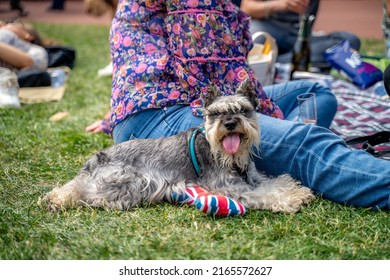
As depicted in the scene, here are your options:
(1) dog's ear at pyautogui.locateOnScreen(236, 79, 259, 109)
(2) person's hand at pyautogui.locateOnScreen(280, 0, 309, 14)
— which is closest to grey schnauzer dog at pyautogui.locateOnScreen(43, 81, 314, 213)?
(1) dog's ear at pyautogui.locateOnScreen(236, 79, 259, 109)

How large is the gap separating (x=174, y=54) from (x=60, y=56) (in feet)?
17.6

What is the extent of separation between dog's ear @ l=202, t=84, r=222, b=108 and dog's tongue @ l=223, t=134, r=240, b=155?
10.7 inches

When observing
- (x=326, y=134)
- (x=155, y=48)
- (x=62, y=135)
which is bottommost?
(x=62, y=135)

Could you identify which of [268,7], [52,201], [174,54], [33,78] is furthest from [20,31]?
[52,201]

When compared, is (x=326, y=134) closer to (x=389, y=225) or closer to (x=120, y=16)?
(x=389, y=225)

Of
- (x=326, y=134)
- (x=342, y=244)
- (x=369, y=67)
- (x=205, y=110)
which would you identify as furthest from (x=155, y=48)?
(x=369, y=67)

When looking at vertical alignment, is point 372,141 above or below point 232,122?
below

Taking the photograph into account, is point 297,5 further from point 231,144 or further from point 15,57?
point 15,57

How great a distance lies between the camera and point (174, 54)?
14.3 feet

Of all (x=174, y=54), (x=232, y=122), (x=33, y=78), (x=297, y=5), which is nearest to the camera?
(x=232, y=122)

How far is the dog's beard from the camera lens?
3.73m

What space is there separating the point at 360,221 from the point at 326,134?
0.67m

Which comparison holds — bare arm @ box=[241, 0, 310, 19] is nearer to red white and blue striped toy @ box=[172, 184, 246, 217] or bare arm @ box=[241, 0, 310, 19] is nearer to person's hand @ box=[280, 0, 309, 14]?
person's hand @ box=[280, 0, 309, 14]

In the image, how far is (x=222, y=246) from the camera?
11.0 ft
